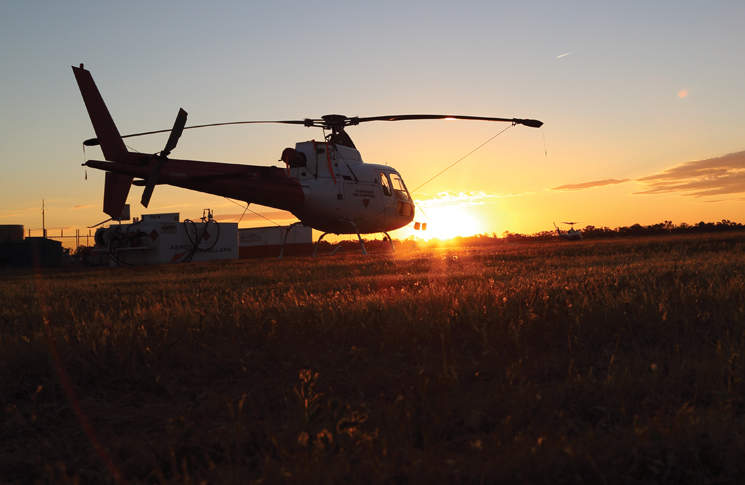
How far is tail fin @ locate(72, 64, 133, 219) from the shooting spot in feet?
40.6

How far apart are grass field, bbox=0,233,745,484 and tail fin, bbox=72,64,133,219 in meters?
9.61

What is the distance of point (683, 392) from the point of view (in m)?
2.26

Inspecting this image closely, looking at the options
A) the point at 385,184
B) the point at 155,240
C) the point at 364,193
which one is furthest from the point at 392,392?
the point at 155,240

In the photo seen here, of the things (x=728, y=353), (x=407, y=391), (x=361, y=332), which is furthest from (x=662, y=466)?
(x=361, y=332)

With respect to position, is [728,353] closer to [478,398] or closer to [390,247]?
[478,398]

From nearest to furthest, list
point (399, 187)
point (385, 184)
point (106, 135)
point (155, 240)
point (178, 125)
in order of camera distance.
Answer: point (178, 125), point (106, 135), point (385, 184), point (399, 187), point (155, 240)

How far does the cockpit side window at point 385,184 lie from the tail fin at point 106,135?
332 inches

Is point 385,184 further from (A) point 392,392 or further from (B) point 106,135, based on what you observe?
(A) point 392,392

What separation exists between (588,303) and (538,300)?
1.32 ft

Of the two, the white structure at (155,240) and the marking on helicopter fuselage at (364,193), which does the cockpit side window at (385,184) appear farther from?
the white structure at (155,240)

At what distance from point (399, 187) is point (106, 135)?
10243 millimetres

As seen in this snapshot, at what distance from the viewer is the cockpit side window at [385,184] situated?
60.6 feet

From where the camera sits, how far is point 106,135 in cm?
1272

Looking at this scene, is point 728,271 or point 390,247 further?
point 390,247
